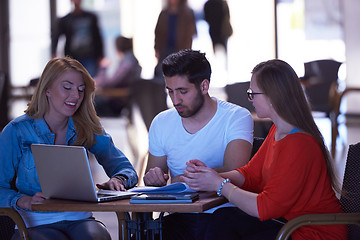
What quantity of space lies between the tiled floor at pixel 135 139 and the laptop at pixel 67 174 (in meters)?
1.69

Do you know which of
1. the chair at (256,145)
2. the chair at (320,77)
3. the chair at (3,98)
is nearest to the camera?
the chair at (256,145)

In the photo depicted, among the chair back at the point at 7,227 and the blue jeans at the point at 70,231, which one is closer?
the blue jeans at the point at 70,231

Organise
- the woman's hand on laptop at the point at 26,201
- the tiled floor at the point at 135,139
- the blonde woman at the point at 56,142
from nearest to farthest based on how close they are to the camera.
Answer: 1. the woman's hand on laptop at the point at 26,201
2. the blonde woman at the point at 56,142
3. the tiled floor at the point at 135,139

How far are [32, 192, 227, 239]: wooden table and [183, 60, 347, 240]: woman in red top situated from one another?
3.9 inches

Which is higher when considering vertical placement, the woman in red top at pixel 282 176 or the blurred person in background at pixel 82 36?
the blurred person in background at pixel 82 36

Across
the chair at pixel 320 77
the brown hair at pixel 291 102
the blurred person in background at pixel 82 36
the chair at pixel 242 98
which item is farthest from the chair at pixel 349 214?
the blurred person in background at pixel 82 36

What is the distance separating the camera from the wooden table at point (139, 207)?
6.47ft

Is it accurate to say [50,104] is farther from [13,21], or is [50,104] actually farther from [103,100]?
[13,21]

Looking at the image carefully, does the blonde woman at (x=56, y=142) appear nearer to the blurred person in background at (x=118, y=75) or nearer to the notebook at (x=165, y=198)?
the notebook at (x=165, y=198)

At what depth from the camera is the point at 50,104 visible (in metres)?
Answer: 2.63

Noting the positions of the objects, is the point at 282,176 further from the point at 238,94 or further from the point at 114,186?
the point at 238,94

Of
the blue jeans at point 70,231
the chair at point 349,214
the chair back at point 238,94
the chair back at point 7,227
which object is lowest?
the chair back at point 7,227

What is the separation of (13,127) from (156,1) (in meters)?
8.40

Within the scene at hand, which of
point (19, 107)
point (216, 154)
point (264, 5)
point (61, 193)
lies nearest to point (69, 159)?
point (61, 193)
